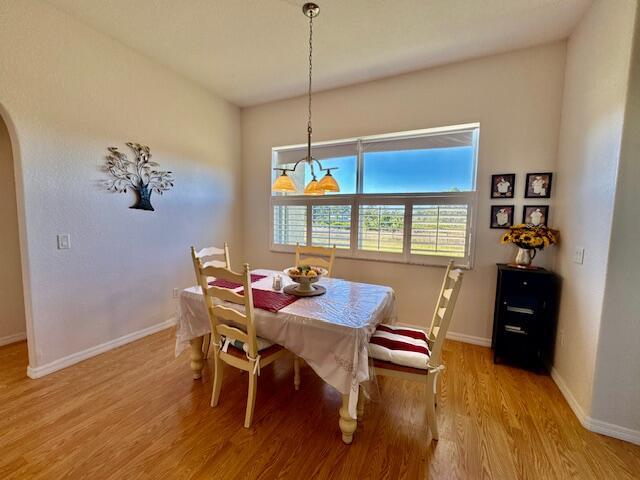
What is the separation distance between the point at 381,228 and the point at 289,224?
131 cm

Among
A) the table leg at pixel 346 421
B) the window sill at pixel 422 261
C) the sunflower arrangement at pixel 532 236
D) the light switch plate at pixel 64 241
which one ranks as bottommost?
the table leg at pixel 346 421

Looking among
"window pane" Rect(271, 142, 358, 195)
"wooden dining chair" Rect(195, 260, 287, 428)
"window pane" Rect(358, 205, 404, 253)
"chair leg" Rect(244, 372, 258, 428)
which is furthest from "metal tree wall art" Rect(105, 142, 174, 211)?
"window pane" Rect(358, 205, 404, 253)

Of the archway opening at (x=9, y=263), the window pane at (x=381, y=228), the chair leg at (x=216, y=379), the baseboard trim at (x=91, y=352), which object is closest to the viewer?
the chair leg at (x=216, y=379)

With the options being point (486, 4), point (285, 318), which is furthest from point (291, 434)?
point (486, 4)

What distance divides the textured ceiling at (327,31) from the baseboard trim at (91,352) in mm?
2851

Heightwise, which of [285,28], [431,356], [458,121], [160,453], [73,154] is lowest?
[160,453]

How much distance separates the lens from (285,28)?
7.57ft

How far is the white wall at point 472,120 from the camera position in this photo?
2523 mm

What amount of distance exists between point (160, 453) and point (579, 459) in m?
2.36

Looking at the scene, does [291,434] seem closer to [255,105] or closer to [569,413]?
[569,413]

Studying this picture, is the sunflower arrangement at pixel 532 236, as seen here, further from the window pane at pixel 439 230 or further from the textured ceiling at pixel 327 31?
the textured ceiling at pixel 327 31

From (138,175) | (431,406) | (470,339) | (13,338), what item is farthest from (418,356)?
(13,338)

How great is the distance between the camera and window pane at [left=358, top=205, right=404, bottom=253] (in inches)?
124

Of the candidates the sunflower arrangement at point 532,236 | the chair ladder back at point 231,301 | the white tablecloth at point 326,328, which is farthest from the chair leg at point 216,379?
the sunflower arrangement at point 532,236
